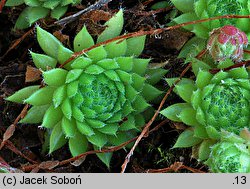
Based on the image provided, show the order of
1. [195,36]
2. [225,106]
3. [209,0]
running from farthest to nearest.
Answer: [195,36], [209,0], [225,106]

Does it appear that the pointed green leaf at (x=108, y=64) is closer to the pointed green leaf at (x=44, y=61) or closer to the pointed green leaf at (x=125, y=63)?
the pointed green leaf at (x=125, y=63)

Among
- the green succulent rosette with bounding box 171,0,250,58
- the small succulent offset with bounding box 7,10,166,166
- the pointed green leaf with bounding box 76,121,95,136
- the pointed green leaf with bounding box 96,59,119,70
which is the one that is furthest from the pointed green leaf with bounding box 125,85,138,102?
the green succulent rosette with bounding box 171,0,250,58

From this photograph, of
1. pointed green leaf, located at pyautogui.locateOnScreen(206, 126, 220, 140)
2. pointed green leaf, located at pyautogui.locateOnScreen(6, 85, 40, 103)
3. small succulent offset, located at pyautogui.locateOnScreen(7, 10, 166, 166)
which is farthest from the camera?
pointed green leaf, located at pyautogui.locateOnScreen(6, 85, 40, 103)

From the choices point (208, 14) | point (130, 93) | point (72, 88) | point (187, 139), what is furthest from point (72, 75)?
point (208, 14)

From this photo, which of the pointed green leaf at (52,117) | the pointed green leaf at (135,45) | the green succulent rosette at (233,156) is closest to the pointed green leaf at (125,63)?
the pointed green leaf at (135,45)

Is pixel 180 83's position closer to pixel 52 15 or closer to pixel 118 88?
pixel 118 88

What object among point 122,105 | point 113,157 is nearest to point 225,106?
point 122,105

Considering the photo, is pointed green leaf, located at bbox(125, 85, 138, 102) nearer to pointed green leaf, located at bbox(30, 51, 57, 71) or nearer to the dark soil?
the dark soil
